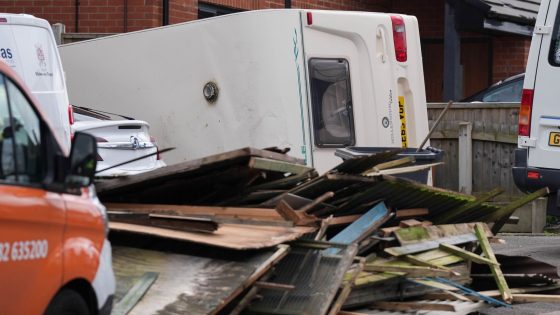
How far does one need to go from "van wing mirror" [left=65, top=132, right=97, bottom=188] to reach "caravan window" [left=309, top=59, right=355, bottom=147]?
6468mm

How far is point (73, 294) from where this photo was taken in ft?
20.4

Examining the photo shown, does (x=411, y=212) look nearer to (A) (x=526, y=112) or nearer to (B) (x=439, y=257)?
(B) (x=439, y=257)

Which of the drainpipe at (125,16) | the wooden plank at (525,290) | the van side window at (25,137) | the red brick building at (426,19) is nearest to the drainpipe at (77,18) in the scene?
the red brick building at (426,19)

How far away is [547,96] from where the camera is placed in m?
13.8

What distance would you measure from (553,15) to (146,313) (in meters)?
7.85

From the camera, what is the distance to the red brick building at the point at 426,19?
1833cm

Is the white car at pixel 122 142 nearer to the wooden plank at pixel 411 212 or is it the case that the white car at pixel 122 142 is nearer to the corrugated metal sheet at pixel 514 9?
the wooden plank at pixel 411 212

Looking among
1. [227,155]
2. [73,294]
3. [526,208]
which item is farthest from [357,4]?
[73,294]

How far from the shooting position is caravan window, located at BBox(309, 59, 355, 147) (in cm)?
1262

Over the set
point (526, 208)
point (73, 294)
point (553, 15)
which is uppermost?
point (553, 15)

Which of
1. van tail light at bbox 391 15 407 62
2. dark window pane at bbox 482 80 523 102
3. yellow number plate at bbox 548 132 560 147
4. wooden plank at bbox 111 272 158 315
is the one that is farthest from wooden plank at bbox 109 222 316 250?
dark window pane at bbox 482 80 523 102

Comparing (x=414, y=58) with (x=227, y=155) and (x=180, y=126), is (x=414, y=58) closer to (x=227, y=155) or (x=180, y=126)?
(x=180, y=126)

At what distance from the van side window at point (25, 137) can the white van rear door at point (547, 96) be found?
861cm

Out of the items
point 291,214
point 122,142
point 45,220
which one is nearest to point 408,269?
point 291,214
